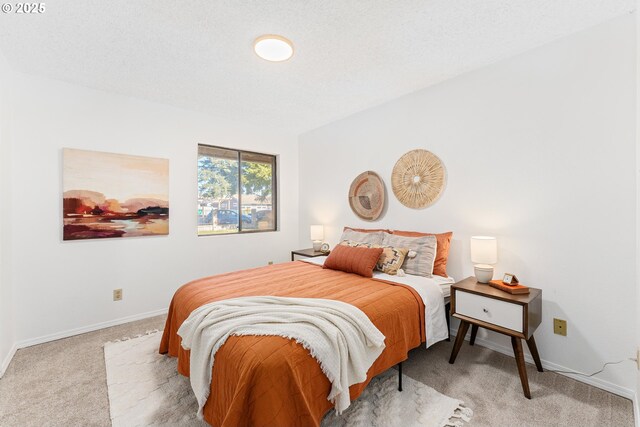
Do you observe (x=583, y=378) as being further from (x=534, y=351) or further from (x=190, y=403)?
(x=190, y=403)

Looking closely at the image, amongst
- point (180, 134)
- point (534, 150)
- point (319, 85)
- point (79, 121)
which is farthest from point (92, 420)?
point (534, 150)

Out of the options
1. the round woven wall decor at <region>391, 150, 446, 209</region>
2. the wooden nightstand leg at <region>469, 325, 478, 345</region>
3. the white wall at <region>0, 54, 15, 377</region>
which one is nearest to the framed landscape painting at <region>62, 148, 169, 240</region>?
the white wall at <region>0, 54, 15, 377</region>

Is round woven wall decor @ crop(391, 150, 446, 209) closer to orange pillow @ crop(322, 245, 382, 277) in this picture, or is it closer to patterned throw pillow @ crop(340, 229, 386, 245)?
patterned throw pillow @ crop(340, 229, 386, 245)

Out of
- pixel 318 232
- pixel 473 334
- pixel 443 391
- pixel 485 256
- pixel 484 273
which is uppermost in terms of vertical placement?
pixel 318 232

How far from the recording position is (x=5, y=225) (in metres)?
2.29

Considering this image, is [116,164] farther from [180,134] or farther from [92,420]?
[92,420]

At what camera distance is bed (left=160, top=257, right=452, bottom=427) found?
48.1 inches

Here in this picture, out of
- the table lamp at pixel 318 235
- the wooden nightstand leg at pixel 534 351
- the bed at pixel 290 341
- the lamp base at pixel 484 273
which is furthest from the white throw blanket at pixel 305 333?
the table lamp at pixel 318 235

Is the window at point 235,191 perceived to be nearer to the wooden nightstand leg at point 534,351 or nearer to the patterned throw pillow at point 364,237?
the patterned throw pillow at point 364,237

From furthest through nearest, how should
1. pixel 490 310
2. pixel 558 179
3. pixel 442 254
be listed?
1. pixel 442 254
2. pixel 558 179
3. pixel 490 310

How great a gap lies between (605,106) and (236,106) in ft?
11.1

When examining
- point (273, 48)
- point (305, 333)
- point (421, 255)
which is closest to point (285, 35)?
point (273, 48)

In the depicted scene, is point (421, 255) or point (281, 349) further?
point (421, 255)

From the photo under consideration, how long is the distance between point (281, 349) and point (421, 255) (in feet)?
5.64
